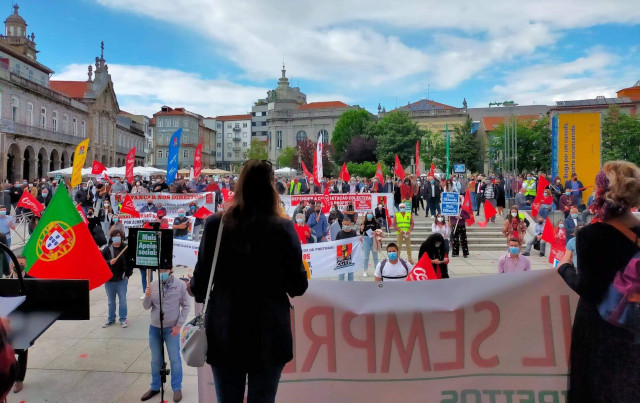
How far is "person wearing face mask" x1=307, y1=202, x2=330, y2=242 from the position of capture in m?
14.5

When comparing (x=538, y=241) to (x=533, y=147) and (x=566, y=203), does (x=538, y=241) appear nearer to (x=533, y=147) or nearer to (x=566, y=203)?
(x=566, y=203)

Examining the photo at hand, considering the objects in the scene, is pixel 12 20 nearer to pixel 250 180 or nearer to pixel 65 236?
pixel 65 236

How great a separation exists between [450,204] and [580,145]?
42.3 feet

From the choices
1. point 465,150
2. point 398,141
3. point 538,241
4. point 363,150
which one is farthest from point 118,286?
point 363,150

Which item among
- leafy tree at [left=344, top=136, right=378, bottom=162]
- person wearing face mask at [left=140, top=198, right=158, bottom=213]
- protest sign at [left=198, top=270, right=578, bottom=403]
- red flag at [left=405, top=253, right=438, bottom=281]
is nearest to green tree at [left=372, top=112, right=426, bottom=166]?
leafy tree at [left=344, top=136, right=378, bottom=162]

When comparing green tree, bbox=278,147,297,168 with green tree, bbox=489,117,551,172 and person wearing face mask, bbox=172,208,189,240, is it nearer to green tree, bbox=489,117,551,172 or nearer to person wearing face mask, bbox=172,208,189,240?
green tree, bbox=489,117,551,172

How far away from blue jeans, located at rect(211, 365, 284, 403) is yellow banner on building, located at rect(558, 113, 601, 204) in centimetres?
2563

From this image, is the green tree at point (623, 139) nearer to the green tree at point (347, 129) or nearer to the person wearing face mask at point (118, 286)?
the person wearing face mask at point (118, 286)

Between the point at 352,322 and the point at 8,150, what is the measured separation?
49.4 metres

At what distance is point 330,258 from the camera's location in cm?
1055

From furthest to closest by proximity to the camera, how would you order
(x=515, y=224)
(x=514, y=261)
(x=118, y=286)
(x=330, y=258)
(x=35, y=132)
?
(x=35, y=132) < (x=515, y=224) < (x=330, y=258) < (x=118, y=286) < (x=514, y=261)

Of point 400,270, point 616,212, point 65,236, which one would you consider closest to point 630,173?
point 616,212

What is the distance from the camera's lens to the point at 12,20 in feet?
211

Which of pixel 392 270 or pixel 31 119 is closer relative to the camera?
pixel 392 270
